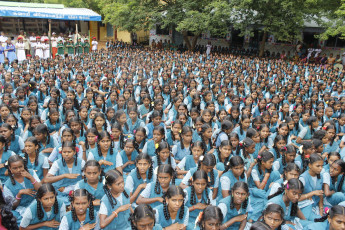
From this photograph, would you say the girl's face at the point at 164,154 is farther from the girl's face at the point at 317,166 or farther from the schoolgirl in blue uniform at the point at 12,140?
the schoolgirl in blue uniform at the point at 12,140

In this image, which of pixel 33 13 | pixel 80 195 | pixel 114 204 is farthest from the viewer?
pixel 33 13

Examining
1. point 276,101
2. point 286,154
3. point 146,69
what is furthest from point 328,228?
point 146,69

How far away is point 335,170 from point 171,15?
14.8m

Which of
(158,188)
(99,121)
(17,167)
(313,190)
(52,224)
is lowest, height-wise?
(52,224)

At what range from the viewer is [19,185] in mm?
2859

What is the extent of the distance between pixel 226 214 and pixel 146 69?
7.10m

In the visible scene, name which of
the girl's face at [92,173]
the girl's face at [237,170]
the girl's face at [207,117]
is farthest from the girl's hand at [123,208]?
the girl's face at [207,117]

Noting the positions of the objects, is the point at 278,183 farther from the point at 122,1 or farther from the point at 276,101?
the point at 122,1

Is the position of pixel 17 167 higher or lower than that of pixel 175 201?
higher

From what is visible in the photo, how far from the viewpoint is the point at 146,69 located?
30.0ft

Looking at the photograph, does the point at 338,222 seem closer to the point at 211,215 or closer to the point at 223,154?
the point at 211,215

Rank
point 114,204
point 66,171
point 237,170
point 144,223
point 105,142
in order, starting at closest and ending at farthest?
point 144,223 < point 114,204 < point 237,170 < point 66,171 < point 105,142

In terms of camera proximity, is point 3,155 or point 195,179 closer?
point 195,179

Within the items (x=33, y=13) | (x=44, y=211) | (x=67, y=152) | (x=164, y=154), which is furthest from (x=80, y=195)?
(x=33, y=13)
